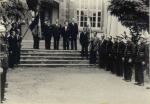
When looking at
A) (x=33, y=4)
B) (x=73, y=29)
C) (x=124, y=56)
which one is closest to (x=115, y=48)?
(x=124, y=56)

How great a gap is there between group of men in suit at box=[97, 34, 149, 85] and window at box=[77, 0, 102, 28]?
6.79 meters

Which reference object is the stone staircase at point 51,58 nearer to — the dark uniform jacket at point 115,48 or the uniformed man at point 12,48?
the uniformed man at point 12,48

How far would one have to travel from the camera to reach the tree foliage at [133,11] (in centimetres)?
1277

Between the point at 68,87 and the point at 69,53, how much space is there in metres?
7.39

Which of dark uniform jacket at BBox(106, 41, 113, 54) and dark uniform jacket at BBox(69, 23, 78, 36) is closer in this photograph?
dark uniform jacket at BBox(106, 41, 113, 54)

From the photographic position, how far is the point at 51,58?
17703 millimetres

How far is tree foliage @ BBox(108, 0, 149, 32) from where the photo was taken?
12.8m

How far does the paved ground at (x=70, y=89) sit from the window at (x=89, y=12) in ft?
30.4

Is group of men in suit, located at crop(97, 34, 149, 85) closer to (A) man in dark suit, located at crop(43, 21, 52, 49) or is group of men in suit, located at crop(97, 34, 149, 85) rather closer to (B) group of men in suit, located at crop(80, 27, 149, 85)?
(B) group of men in suit, located at crop(80, 27, 149, 85)

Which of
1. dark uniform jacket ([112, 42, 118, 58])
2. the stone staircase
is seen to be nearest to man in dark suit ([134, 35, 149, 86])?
dark uniform jacket ([112, 42, 118, 58])

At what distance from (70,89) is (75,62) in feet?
22.4

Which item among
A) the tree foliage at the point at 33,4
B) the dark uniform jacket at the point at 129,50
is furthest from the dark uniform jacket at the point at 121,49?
the tree foliage at the point at 33,4

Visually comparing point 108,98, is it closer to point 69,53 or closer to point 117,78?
point 117,78

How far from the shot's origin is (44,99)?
907cm
